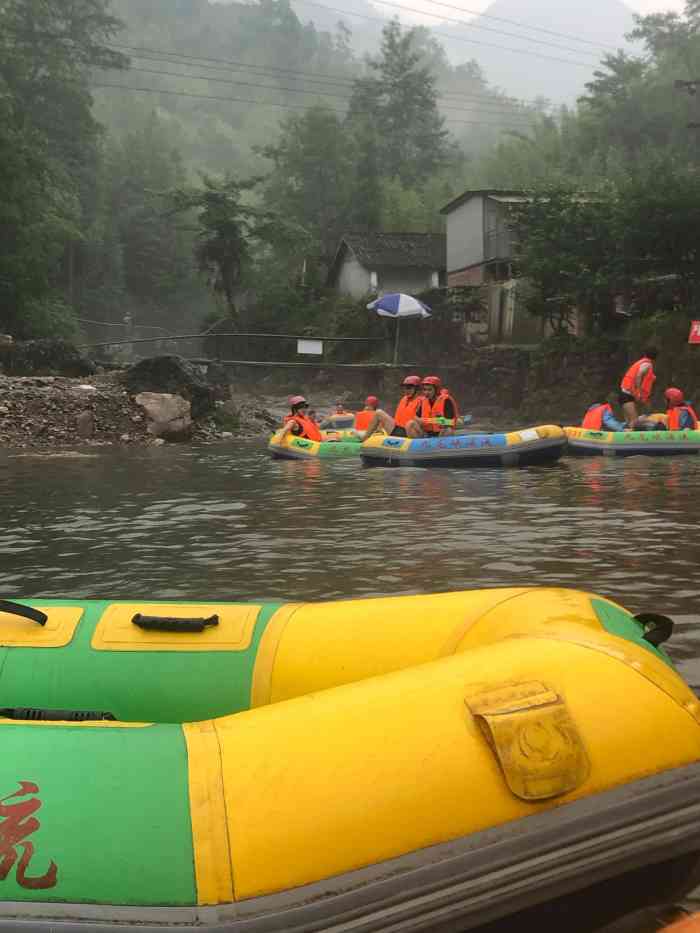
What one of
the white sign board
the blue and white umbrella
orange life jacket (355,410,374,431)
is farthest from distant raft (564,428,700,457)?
the blue and white umbrella

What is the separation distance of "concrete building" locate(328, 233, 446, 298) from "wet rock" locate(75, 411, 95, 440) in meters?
21.2

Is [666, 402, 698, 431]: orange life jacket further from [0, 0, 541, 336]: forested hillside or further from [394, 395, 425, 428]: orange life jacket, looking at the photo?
[0, 0, 541, 336]: forested hillside

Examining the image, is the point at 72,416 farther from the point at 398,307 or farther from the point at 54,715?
the point at 54,715

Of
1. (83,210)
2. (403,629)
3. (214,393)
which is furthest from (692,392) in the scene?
(83,210)

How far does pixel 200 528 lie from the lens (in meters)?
7.29

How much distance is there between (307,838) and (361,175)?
158 feet

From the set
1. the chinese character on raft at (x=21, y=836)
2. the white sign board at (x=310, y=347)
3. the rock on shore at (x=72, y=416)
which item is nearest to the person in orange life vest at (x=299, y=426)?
the rock on shore at (x=72, y=416)

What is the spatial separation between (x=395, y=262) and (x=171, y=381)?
2065cm

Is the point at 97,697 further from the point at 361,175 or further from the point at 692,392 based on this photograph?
the point at 361,175

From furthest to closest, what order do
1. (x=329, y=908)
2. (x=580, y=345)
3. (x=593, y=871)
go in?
(x=580, y=345)
(x=593, y=871)
(x=329, y=908)

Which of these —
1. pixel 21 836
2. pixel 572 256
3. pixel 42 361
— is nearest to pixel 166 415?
pixel 42 361

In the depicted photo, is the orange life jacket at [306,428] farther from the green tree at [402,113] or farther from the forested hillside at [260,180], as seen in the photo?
the green tree at [402,113]

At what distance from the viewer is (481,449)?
11.3 m

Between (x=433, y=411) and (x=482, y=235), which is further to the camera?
(x=482, y=235)
